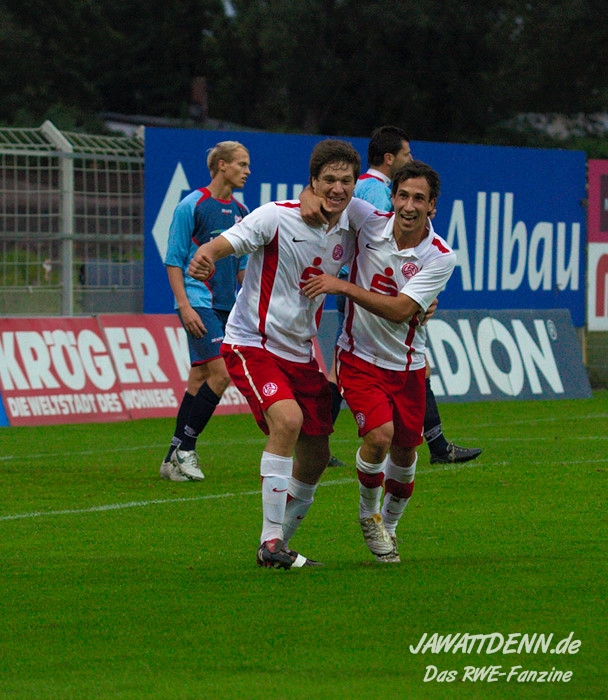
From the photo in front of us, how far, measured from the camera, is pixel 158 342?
596 inches

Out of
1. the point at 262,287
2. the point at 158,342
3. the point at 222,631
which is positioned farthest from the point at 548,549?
the point at 158,342

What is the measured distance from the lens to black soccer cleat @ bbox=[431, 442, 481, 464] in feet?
36.3

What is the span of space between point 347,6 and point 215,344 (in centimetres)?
4355

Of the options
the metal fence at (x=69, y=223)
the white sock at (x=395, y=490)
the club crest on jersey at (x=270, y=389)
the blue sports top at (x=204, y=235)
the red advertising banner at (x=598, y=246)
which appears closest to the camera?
the club crest on jersey at (x=270, y=389)

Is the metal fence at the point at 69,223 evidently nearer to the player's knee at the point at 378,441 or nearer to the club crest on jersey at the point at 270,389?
the club crest on jersey at the point at 270,389

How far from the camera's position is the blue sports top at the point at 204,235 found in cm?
1053

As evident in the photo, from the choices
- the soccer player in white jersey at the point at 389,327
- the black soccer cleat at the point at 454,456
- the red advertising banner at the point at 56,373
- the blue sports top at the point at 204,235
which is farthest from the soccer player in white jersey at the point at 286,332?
the red advertising banner at the point at 56,373

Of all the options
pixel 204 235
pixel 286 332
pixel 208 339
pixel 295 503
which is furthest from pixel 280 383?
pixel 204 235

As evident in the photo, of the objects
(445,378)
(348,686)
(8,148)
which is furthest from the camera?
(445,378)

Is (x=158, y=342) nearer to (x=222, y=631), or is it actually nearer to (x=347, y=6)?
(x=222, y=631)

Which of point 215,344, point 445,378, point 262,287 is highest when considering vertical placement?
point 262,287

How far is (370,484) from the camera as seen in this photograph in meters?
7.06

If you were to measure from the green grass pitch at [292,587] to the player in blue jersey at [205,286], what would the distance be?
34 cm

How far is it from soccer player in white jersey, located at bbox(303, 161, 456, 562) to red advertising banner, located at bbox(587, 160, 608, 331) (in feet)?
39.8
